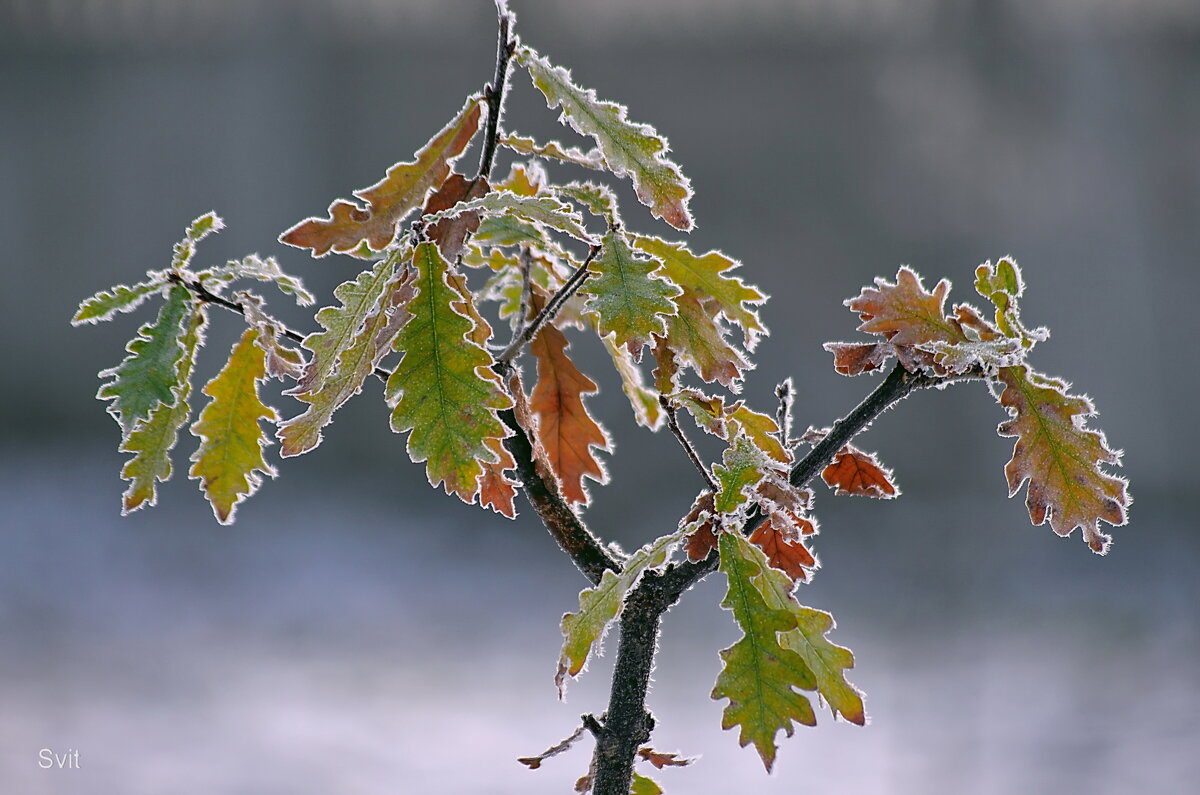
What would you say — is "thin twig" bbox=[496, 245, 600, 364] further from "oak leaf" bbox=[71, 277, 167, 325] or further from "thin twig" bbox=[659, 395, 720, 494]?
"oak leaf" bbox=[71, 277, 167, 325]

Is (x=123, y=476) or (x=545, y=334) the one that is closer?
(x=123, y=476)

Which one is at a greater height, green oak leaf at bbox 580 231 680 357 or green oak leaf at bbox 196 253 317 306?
green oak leaf at bbox 196 253 317 306

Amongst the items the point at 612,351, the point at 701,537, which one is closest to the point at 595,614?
the point at 701,537

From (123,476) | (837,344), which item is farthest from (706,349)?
(123,476)

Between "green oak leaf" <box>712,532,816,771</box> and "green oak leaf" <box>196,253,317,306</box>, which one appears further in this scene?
"green oak leaf" <box>196,253,317,306</box>

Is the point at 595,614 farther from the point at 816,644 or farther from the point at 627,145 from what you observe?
the point at 627,145

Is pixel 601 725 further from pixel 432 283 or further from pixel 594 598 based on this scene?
pixel 432 283

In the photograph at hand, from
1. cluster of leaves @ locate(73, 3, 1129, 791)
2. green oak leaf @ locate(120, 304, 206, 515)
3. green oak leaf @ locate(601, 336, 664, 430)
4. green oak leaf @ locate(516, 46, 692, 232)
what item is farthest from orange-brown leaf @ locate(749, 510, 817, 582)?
green oak leaf @ locate(120, 304, 206, 515)

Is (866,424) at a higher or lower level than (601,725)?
higher

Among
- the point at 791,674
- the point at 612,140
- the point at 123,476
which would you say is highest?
the point at 612,140
